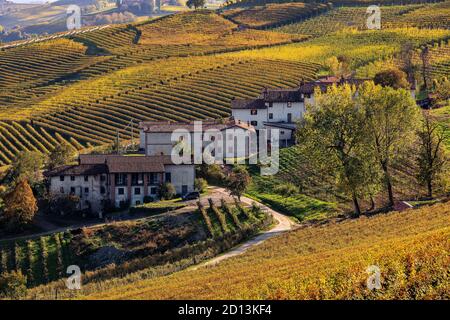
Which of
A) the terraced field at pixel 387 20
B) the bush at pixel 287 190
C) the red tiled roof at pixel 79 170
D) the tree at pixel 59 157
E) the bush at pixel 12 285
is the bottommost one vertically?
the bush at pixel 12 285

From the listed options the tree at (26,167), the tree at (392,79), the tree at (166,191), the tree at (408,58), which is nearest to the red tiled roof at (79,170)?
the tree at (26,167)

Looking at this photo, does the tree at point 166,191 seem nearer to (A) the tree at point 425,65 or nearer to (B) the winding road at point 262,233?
(B) the winding road at point 262,233

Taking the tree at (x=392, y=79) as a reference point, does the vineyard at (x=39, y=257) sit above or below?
below

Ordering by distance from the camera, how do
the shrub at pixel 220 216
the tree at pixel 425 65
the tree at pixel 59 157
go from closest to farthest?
1. the shrub at pixel 220 216
2. the tree at pixel 59 157
3. the tree at pixel 425 65

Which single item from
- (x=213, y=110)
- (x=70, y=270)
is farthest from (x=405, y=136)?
(x=213, y=110)

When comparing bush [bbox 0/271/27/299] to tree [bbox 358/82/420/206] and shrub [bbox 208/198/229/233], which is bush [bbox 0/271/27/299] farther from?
tree [bbox 358/82/420/206]

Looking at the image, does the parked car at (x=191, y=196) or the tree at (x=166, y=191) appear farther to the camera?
the tree at (x=166, y=191)
